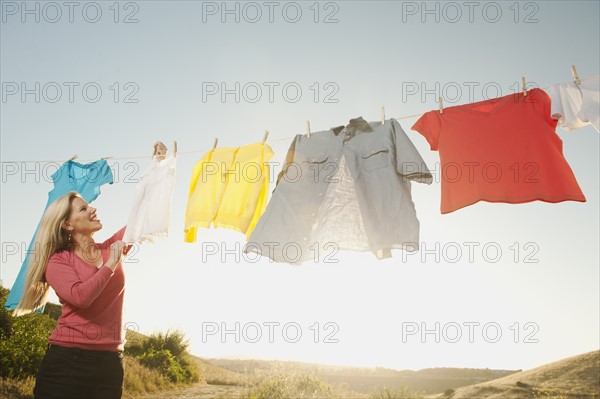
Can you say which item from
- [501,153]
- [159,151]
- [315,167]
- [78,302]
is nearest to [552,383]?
[501,153]

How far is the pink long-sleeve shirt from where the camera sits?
2.35 metres

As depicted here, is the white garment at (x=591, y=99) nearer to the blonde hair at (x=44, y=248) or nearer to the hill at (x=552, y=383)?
the blonde hair at (x=44, y=248)

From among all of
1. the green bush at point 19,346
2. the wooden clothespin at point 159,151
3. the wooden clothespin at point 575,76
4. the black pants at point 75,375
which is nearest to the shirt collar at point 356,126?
the wooden clothespin at point 575,76

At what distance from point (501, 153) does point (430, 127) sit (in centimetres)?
61

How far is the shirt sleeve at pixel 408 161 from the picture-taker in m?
3.29

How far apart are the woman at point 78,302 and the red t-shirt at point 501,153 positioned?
2409mm

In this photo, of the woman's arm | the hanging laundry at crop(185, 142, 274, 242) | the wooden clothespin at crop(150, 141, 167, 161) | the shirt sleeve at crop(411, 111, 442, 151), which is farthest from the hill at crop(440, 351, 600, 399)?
the woman's arm

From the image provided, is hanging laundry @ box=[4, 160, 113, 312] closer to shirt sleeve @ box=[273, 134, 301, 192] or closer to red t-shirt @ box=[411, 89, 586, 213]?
shirt sleeve @ box=[273, 134, 301, 192]

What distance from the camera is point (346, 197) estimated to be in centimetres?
367

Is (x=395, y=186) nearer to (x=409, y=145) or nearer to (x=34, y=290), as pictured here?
(x=409, y=145)

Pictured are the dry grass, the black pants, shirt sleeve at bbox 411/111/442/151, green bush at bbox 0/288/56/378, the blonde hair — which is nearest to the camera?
the black pants

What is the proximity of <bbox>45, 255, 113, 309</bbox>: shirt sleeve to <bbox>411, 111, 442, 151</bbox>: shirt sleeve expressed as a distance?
2634mm

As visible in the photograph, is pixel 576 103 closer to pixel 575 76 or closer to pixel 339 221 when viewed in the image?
pixel 575 76

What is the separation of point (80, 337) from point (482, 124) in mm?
3233
